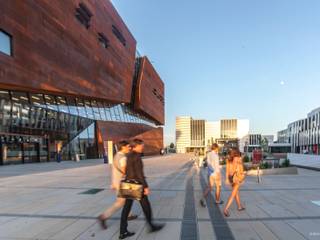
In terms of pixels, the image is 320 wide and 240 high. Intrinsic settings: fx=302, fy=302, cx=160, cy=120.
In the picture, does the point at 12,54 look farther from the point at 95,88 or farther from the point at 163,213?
the point at 163,213

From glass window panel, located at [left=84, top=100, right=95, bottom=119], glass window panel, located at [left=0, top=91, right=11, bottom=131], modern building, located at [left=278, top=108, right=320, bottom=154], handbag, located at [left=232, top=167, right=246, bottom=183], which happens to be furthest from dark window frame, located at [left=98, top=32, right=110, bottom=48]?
modern building, located at [left=278, top=108, right=320, bottom=154]

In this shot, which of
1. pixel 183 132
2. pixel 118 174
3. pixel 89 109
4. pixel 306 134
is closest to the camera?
pixel 118 174

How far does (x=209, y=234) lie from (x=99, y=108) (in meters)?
40.1

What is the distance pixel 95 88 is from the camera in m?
36.0

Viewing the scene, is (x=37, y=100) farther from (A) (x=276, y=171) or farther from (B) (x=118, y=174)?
(B) (x=118, y=174)

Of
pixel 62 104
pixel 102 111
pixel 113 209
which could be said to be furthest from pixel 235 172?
pixel 102 111

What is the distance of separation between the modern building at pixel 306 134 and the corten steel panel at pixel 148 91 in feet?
170

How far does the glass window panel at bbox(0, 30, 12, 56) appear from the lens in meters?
20.7

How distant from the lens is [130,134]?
171ft

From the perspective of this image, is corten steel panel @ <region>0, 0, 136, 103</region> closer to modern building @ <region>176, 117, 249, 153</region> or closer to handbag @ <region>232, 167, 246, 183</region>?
handbag @ <region>232, 167, 246, 183</region>

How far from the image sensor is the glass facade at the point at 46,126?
2742 centimetres

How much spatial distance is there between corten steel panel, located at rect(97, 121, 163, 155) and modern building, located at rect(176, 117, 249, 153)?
7394cm

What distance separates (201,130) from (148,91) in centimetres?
9093

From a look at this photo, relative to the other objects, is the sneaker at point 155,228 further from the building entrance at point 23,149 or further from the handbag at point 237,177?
the building entrance at point 23,149
